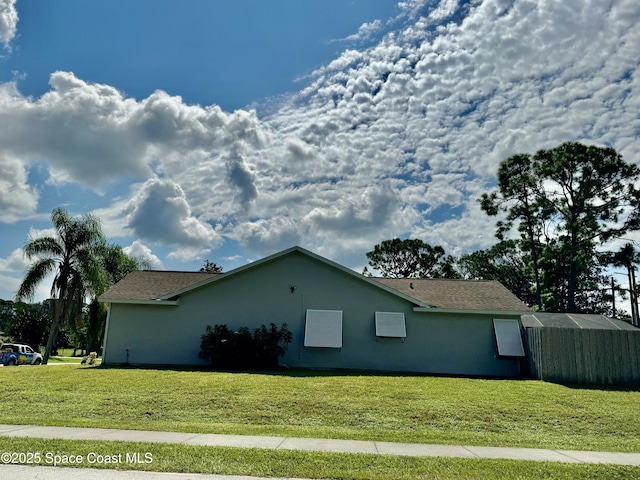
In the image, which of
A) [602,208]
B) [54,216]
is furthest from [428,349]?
[602,208]

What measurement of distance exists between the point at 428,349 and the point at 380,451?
1321 cm

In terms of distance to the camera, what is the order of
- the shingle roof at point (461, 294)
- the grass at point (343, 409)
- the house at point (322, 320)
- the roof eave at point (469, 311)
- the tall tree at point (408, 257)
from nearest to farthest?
the grass at point (343, 409) < the house at point (322, 320) < the roof eave at point (469, 311) < the shingle roof at point (461, 294) < the tall tree at point (408, 257)

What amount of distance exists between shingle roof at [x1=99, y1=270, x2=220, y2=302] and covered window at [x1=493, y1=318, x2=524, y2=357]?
12.3 meters

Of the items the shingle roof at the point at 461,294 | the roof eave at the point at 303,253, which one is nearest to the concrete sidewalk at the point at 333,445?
the roof eave at the point at 303,253

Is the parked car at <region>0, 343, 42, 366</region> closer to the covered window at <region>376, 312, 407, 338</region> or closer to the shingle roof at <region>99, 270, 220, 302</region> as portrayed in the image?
the shingle roof at <region>99, 270, 220, 302</region>

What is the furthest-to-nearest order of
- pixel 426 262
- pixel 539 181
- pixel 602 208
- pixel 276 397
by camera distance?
pixel 426 262 < pixel 539 181 < pixel 602 208 < pixel 276 397

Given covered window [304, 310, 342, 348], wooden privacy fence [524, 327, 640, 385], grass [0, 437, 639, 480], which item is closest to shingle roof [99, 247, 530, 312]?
covered window [304, 310, 342, 348]

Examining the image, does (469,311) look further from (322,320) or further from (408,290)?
(322,320)

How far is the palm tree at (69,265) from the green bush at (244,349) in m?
10.7

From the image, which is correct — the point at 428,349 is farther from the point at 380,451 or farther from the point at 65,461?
the point at 65,461

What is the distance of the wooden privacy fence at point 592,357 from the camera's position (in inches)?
623

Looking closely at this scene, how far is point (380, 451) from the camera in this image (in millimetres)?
7137

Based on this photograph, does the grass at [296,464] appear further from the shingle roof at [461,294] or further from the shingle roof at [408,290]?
the shingle roof at [461,294]

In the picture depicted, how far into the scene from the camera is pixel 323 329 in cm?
1936
